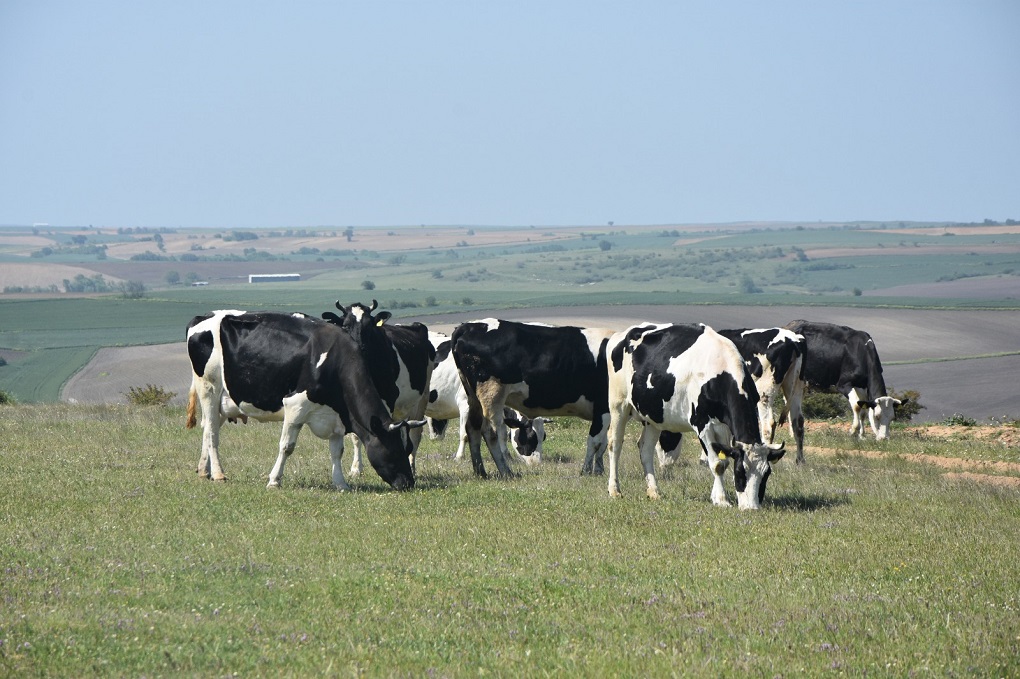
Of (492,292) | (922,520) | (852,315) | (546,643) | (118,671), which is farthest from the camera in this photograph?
(492,292)

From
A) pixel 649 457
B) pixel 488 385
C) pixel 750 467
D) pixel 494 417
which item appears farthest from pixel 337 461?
pixel 750 467

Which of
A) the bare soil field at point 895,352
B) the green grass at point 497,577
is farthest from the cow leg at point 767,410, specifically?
the bare soil field at point 895,352

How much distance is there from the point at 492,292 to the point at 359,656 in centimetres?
18086

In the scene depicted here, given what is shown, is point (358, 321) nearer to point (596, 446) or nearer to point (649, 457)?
point (596, 446)

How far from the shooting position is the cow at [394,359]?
831 inches

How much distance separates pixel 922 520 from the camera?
16.4 m

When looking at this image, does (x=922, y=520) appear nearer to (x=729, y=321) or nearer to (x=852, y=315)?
(x=729, y=321)

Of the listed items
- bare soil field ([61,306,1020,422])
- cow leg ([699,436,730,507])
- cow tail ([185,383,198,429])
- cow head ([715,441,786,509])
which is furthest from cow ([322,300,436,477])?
bare soil field ([61,306,1020,422])

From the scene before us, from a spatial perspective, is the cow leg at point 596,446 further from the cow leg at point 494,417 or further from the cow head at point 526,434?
the cow head at point 526,434

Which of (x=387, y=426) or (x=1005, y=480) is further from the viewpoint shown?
(x=1005, y=480)

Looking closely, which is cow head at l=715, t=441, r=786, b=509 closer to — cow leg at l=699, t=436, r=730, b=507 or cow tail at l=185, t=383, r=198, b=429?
cow leg at l=699, t=436, r=730, b=507

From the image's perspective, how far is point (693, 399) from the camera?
18.0 m

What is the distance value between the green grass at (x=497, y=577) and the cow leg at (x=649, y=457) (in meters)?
0.45

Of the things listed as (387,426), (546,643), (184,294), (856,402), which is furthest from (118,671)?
(184,294)
